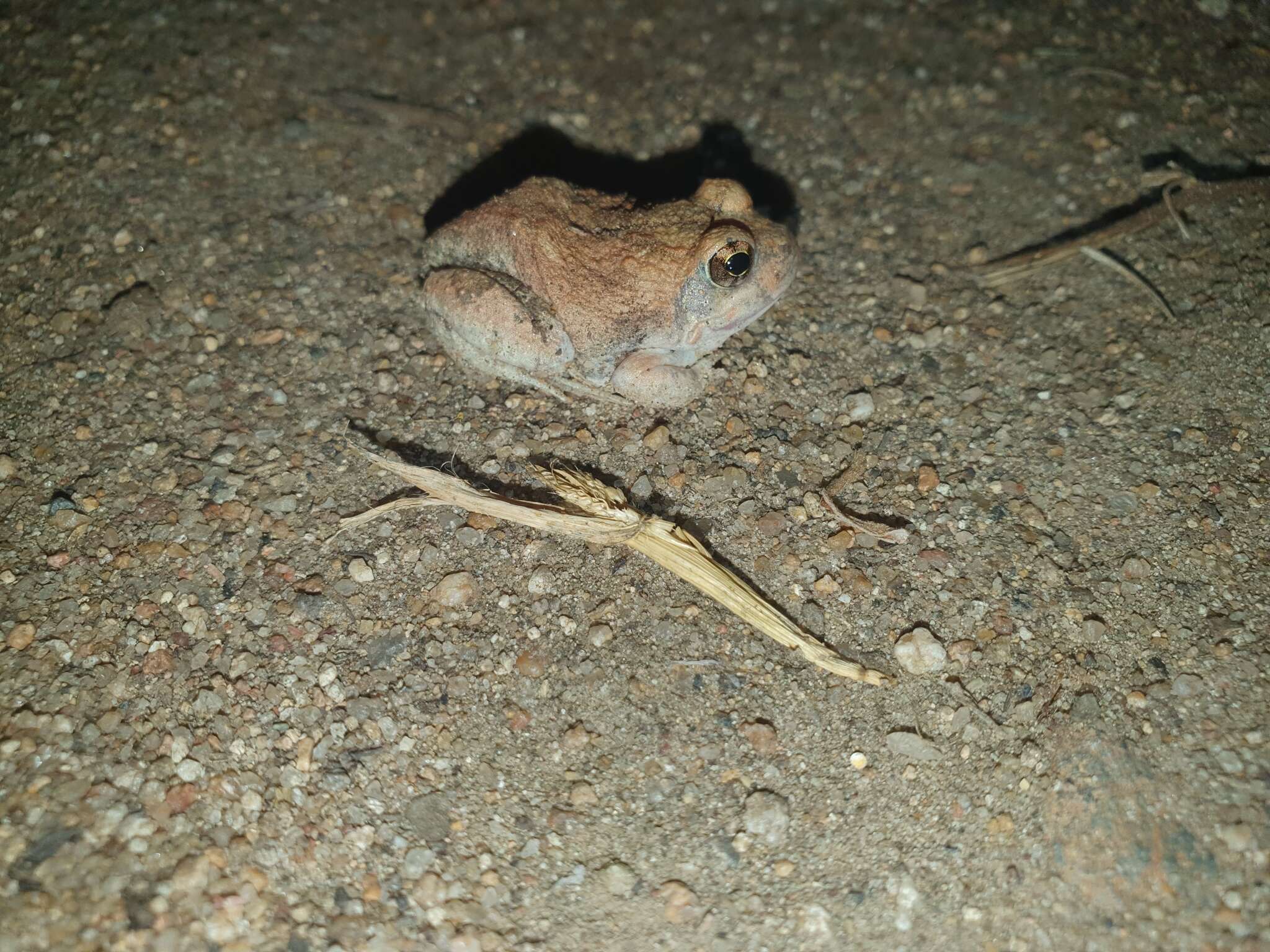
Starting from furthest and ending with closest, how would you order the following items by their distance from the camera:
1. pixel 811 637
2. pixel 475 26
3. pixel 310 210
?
pixel 475 26
pixel 310 210
pixel 811 637

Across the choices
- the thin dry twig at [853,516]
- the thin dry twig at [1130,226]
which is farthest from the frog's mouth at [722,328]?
the thin dry twig at [1130,226]

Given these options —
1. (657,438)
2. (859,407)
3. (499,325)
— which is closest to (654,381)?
(657,438)

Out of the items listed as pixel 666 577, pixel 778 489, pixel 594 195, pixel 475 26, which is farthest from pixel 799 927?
pixel 475 26

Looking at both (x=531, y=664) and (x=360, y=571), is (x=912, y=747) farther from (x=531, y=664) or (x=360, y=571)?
(x=360, y=571)

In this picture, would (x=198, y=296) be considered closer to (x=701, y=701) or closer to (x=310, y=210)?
(x=310, y=210)

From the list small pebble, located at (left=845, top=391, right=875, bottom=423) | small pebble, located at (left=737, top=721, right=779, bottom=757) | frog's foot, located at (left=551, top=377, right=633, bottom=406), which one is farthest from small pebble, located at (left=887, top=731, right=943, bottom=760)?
frog's foot, located at (left=551, top=377, right=633, bottom=406)

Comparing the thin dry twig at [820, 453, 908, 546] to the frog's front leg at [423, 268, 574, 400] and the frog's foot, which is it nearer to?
the frog's foot

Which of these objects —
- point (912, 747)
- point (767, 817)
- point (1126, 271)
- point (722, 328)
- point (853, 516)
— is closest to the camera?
point (767, 817)
